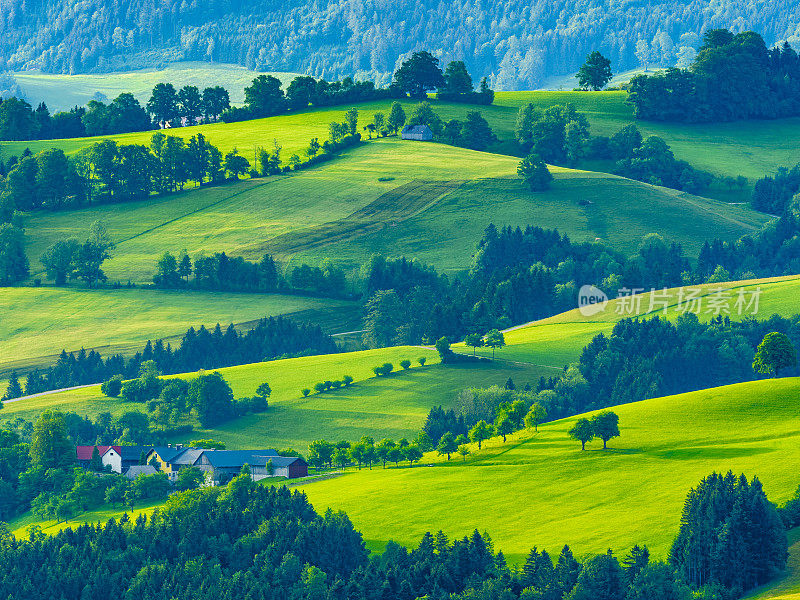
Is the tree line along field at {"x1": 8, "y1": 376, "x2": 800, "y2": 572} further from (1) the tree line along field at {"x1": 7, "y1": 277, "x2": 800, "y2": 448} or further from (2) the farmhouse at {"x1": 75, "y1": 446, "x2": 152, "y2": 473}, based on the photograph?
(1) the tree line along field at {"x1": 7, "y1": 277, "x2": 800, "y2": 448}

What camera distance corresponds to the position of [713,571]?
8325cm

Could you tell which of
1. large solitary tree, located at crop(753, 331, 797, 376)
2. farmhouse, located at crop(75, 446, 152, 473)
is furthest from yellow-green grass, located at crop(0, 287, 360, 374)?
large solitary tree, located at crop(753, 331, 797, 376)

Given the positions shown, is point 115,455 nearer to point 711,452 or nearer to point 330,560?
point 330,560

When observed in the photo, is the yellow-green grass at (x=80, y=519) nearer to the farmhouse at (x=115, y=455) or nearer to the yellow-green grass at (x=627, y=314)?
the farmhouse at (x=115, y=455)

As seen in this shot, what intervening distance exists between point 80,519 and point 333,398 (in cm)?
3441

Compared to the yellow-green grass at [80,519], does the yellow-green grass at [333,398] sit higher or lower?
higher

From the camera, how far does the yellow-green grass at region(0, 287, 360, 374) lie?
16600 centimetres

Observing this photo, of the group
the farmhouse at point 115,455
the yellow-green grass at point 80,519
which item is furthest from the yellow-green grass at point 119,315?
the yellow-green grass at point 80,519

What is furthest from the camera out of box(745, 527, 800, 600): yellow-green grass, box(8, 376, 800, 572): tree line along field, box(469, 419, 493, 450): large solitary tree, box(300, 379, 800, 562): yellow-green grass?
box(469, 419, 493, 450): large solitary tree

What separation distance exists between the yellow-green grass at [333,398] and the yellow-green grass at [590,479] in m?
13.2

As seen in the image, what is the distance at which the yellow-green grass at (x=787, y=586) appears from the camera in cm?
7789

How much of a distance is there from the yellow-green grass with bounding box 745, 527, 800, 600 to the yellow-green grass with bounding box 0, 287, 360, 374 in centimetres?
9251

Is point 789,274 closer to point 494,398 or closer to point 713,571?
point 494,398

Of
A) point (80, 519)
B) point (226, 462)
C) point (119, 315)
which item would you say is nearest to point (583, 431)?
point (226, 462)
